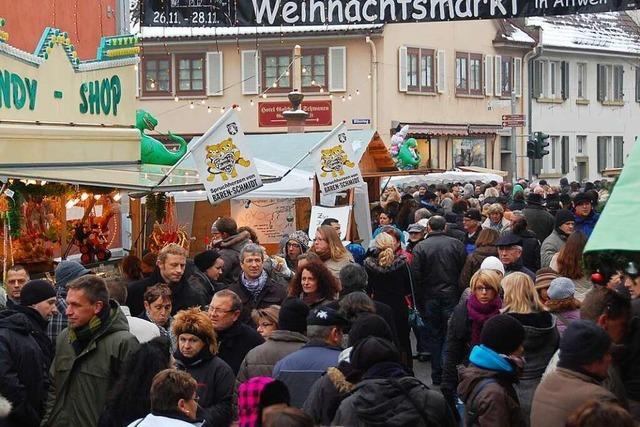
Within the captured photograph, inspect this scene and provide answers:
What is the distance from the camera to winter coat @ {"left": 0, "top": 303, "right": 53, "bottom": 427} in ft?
24.2

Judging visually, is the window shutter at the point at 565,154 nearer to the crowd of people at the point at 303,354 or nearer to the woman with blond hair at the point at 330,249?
the woman with blond hair at the point at 330,249

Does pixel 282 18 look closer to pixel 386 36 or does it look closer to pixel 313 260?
pixel 313 260

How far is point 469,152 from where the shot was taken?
160 ft

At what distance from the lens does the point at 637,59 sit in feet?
183

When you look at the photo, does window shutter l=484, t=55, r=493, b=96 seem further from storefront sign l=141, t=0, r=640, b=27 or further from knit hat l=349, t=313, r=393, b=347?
knit hat l=349, t=313, r=393, b=347

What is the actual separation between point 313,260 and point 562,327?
7.70ft

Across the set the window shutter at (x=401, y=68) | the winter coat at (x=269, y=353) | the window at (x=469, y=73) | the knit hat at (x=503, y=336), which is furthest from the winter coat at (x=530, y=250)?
the window at (x=469, y=73)

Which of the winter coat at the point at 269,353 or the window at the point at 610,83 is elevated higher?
the window at the point at 610,83

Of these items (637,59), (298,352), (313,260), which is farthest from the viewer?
(637,59)

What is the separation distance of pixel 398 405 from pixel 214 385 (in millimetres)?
1650

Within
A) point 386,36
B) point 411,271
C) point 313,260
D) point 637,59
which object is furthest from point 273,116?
point 313,260

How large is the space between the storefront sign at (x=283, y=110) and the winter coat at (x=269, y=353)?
35.4 meters

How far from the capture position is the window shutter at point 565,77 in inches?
2085

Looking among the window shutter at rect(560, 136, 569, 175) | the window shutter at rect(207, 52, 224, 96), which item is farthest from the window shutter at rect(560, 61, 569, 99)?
the window shutter at rect(207, 52, 224, 96)
